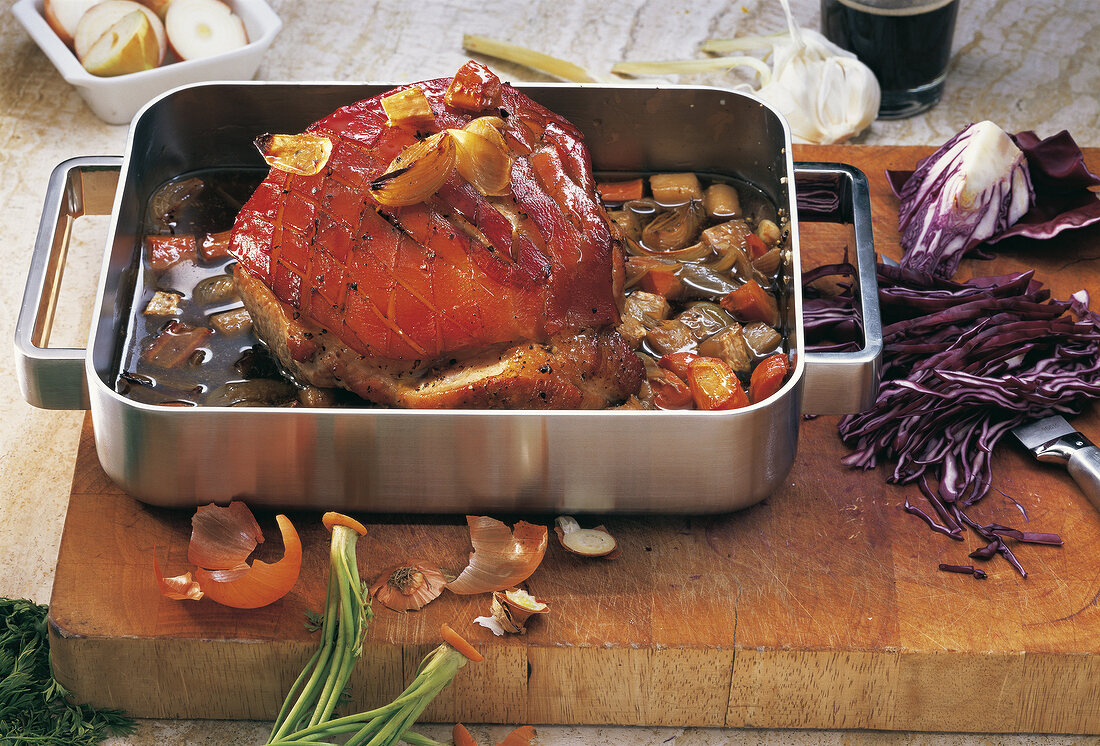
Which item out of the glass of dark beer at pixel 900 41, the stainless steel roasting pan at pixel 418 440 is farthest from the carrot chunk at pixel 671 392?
the glass of dark beer at pixel 900 41

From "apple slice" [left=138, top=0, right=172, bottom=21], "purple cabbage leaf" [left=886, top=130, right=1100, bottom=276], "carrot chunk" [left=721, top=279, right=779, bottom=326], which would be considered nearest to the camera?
"carrot chunk" [left=721, top=279, right=779, bottom=326]

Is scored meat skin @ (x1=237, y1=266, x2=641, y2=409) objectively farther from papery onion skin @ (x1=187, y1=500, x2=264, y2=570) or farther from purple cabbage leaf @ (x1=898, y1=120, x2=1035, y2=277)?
purple cabbage leaf @ (x1=898, y1=120, x2=1035, y2=277)

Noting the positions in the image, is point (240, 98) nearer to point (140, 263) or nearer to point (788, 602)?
point (140, 263)

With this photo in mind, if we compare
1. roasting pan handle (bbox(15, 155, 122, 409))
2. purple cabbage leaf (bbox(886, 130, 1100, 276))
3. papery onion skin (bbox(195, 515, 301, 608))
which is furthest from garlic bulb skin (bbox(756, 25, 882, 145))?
papery onion skin (bbox(195, 515, 301, 608))

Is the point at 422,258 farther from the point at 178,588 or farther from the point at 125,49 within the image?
the point at 125,49

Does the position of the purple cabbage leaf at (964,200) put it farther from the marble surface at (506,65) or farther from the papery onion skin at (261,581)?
the papery onion skin at (261,581)

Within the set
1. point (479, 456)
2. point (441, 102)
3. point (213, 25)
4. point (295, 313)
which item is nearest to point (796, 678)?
point (479, 456)
